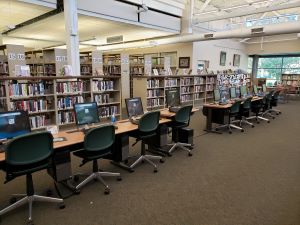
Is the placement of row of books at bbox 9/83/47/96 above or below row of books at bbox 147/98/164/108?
above

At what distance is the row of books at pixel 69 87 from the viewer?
207 inches

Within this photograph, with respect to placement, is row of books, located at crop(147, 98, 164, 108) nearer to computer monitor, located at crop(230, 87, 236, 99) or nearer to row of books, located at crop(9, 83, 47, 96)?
computer monitor, located at crop(230, 87, 236, 99)

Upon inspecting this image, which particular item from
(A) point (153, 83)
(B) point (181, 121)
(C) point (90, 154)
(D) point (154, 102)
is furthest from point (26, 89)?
(D) point (154, 102)

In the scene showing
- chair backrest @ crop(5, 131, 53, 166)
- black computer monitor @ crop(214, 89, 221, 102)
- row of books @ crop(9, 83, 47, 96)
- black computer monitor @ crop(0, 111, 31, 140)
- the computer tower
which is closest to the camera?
chair backrest @ crop(5, 131, 53, 166)

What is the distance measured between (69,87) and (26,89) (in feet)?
3.06

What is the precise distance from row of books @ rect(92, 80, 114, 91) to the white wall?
17.0 feet

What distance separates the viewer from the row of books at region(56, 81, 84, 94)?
526cm

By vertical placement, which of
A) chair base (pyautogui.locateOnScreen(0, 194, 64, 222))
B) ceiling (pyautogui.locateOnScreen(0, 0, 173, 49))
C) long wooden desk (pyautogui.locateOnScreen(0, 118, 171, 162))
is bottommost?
chair base (pyautogui.locateOnScreen(0, 194, 64, 222))

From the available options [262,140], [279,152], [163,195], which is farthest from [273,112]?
[163,195]

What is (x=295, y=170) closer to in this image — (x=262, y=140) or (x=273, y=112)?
(x=262, y=140)

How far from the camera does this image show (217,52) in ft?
39.2

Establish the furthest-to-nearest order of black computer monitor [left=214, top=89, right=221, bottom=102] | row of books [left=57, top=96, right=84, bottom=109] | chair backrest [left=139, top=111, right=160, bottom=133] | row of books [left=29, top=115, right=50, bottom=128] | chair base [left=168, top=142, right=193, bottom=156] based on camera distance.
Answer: black computer monitor [left=214, top=89, right=221, bottom=102], row of books [left=57, top=96, right=84, bottom=109], row of books [left=29, top=115, right=50, bottom=128], chair base [left=168, top=142, right=193, bottom=156], chair backrest [left=139, top=111, right=160, bottom=133]

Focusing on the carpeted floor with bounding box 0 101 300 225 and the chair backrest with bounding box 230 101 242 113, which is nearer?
the carpeted floor with bounding box 0 101 300 225

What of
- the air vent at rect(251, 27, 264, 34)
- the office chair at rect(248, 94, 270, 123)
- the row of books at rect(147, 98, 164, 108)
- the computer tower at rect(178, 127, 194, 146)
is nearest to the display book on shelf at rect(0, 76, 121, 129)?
the row of books at rect(147, 98, 164, 108)
